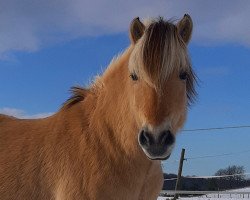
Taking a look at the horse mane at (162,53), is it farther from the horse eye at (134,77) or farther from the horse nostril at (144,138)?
the horse nostril at (144,138)

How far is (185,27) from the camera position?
4445 mm

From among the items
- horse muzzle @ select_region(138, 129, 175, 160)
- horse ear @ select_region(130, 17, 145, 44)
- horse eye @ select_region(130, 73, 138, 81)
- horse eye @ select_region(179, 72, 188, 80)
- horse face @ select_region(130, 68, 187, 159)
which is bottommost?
horse muzzle @ select_region(138, 129, 175, 160)

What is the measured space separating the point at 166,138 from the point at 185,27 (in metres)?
1.41

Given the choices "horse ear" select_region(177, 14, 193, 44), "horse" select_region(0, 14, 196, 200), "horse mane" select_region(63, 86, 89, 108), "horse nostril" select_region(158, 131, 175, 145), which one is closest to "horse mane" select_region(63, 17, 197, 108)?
"horse" select_region(0, 14, 196, 200)

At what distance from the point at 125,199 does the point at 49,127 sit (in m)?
1.23

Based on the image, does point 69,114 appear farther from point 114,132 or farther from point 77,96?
point 114,132

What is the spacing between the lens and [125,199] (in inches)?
159

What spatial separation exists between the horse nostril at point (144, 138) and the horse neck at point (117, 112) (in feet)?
1.64

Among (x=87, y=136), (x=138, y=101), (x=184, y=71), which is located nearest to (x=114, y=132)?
(x=87, y=136)

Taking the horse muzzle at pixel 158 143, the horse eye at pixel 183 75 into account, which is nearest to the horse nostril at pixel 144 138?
the horse muzzle at pixel 158 143

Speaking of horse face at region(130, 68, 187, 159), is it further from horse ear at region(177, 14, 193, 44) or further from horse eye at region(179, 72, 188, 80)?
horse ear at region(177, 14, 193, 44)

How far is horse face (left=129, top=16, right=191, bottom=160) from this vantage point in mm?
3551

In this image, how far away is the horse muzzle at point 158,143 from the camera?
3.51 m

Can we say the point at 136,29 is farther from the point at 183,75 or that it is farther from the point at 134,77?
the point at 183,75
